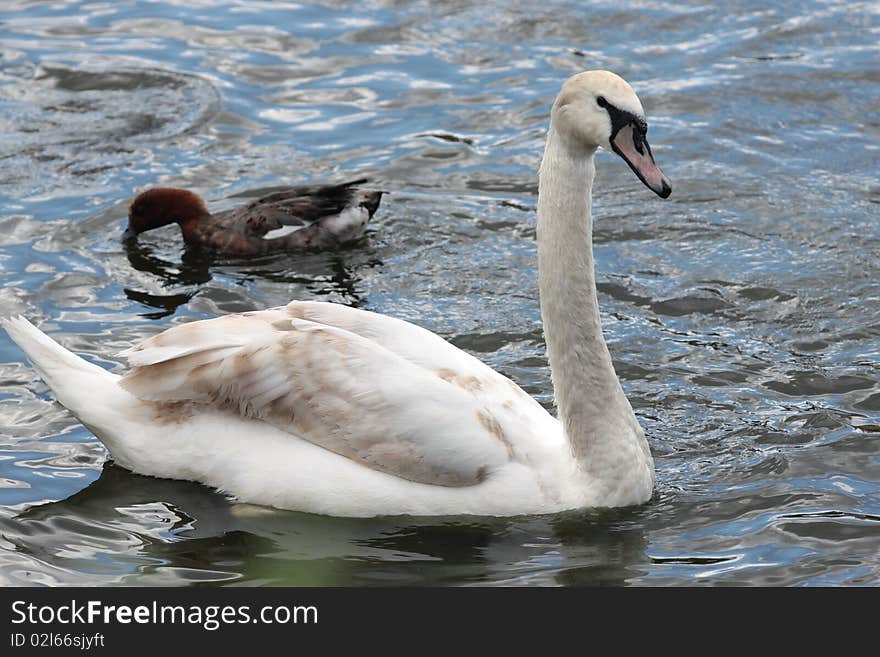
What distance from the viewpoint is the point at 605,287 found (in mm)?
10344

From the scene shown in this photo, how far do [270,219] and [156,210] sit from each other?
87cm

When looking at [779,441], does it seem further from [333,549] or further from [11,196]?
[11,196]

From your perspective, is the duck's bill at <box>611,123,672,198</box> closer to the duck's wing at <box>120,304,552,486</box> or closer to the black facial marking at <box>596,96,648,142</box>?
the black facial marking at <box>596,96,648,142</box>

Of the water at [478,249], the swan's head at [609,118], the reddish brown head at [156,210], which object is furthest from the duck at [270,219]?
the swan's head at [609,118]

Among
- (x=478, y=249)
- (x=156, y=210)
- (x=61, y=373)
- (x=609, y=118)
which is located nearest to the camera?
(x=609, y=118)

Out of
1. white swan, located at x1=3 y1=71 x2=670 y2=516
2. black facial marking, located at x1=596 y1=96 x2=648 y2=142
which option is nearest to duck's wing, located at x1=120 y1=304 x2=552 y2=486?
white swan, located at x1=3 y1=71 x2=670 y2=516

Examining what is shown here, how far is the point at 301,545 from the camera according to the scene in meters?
7.27

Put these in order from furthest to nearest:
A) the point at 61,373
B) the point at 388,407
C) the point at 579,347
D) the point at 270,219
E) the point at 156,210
→ the point at 156,210 < the point at 270,219 < the point at 61,373 < the point at 579,347 < the point at 388,407

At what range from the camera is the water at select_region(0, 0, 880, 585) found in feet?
Answer: 23.8

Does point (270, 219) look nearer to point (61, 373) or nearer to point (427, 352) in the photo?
point (61, 373)

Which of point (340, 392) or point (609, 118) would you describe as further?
point (340, 392)

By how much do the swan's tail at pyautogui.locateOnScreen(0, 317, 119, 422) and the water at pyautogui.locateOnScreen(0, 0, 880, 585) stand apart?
0.47 metres

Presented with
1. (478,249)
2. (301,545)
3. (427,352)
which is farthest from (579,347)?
(478,249)

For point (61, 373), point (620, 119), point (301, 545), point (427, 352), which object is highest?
point (620, 119)
